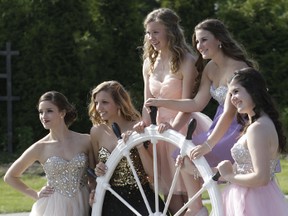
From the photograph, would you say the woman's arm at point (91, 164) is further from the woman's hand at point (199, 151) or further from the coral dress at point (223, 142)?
the woman's hand at point (199, 151)

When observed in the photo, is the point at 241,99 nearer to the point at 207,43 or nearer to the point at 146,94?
the point at 207,43

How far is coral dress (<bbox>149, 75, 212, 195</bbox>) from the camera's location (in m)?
4.74

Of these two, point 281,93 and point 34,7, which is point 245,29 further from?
point 34,7

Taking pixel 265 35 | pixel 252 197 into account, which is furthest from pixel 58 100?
pixel 265 35

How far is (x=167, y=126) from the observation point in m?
4.43

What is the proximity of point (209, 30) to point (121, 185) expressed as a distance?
3.56 ft

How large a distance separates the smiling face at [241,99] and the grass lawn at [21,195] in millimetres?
2770

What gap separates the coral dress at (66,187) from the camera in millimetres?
4816

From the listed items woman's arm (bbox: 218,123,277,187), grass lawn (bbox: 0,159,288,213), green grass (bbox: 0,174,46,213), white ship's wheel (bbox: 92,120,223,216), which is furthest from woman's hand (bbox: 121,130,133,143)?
green grass (bbox: 0,174,46,213)

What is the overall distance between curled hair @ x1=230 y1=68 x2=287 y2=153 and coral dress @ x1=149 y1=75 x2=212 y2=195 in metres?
0.64

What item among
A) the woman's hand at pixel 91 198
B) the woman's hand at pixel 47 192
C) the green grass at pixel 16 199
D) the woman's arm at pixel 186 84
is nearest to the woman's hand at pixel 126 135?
the woman's arm at pixel 186 84

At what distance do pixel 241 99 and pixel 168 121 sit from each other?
2.55ft

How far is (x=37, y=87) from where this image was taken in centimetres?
1036

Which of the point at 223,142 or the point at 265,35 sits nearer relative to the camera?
the point at 223,142
